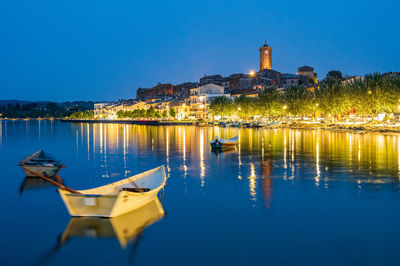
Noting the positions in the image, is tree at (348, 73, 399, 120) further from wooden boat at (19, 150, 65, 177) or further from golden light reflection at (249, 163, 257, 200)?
wooden boat at (19, 150, 65, 177)

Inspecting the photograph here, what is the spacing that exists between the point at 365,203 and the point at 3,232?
1333cm

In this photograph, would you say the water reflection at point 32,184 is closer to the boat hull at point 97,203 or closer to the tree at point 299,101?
the boat hull at point 97,203

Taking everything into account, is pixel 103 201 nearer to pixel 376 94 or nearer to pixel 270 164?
pixel 270 164

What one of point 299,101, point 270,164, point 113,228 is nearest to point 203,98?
point 299,101

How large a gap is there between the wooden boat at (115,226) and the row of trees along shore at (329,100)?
2197 inches

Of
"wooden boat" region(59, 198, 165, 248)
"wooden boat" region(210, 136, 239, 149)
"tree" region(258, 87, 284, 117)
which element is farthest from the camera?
"tree" region(258, 87, 284, 117)

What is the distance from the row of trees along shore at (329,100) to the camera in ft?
206

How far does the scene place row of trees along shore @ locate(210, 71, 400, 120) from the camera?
2473 inches

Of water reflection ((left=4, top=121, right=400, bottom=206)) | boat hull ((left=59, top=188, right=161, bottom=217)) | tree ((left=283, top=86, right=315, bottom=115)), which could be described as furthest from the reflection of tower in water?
tree ((left=283, top=86, right=315, bottom=115))

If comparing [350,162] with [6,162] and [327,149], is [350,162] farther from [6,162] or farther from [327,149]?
[6,162]

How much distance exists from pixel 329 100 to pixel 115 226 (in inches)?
2723

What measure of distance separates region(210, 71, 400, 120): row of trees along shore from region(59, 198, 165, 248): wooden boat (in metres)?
55.8

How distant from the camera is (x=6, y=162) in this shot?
3300 cm

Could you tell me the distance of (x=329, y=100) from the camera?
76.4 m
